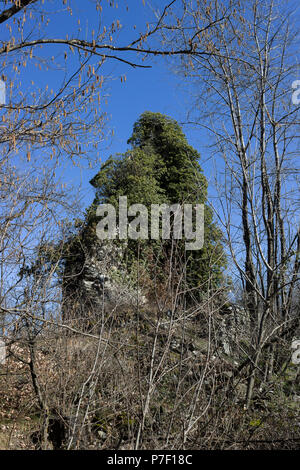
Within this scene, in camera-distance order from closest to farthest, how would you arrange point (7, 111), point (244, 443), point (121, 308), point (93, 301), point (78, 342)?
point (244, 443) < point (7, 111) < point (78, 342) < point (121, 308) < point (93, 301)

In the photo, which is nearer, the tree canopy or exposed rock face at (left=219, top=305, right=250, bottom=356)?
exposed rock face at (left=219, top=305, right=250, bottom=356)

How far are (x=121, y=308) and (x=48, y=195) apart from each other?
3.27 metres

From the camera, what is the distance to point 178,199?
12148mm

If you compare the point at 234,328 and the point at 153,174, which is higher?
the point at 153,174

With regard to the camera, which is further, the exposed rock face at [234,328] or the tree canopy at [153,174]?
the tree canopy at [153,174]

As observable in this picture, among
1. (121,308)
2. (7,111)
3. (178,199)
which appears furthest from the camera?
(178,199)

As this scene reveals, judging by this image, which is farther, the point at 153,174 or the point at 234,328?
the point at 153,174

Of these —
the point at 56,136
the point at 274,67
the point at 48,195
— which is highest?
the point at 274,67

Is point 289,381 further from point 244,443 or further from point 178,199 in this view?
point 178,199

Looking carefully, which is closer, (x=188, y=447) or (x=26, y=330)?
(x=188, y=447)

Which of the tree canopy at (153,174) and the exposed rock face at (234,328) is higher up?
the tree canopy at (153,174)

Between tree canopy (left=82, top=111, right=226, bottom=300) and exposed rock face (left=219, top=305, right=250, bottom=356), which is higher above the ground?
tree canopy (left=82, top=111, right=226, bottom=300)
